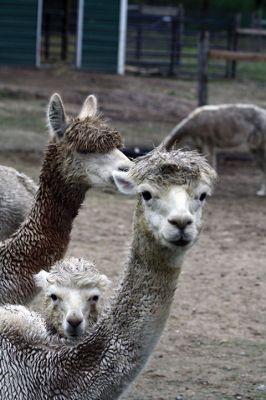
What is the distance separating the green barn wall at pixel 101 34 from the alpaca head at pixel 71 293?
909 inches

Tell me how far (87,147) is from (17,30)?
2197cm

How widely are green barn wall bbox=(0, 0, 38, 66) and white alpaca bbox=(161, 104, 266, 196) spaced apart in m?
13.9

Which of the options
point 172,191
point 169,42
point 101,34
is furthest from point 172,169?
point 169,42

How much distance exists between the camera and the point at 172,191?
4.55 m

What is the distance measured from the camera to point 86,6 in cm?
2909

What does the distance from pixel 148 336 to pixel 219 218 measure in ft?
28.2

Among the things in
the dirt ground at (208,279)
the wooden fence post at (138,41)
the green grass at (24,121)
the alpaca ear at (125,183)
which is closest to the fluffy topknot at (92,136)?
the dirt ground at (208,279)

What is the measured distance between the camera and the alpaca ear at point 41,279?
6.34 m

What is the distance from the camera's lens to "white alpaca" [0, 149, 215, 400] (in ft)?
15.0

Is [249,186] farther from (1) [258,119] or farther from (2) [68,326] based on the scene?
(2) [68,326]

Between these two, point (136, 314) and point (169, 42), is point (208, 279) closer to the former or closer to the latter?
point (136, 314)

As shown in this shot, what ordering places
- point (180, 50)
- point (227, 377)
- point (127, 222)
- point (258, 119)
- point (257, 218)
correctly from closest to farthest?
1. point (227, 377)
2. point (127, 222)
3. point (257, 218)
4. point (258, 119)
5. point (180, 50)

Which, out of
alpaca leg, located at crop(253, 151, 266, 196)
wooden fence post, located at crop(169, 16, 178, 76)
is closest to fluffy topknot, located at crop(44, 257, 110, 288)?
alpaca leg, located at crop(253, 151, 266, 196)

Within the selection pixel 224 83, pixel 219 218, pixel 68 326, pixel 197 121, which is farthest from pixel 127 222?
pixel 224 83
